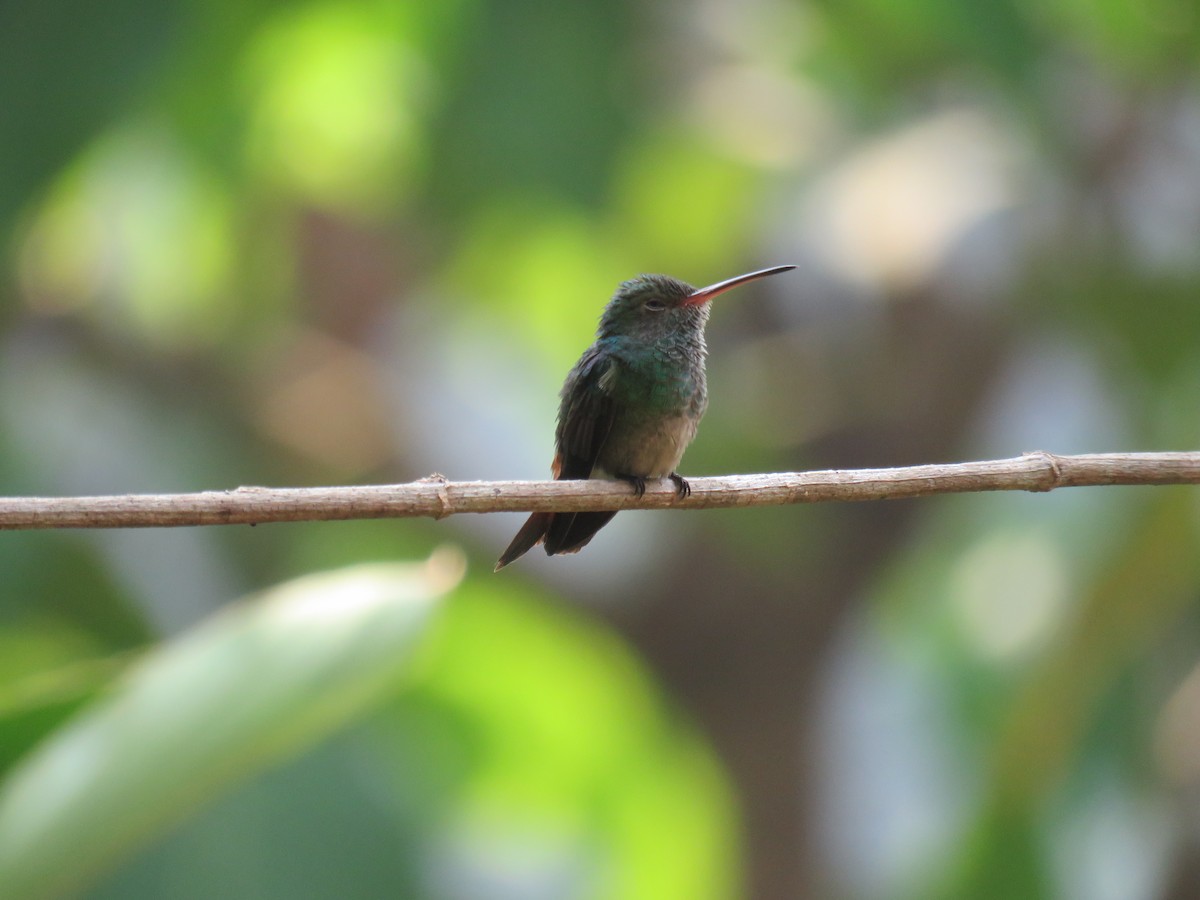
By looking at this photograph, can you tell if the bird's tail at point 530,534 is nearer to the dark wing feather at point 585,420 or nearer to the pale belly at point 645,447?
the dark wing feather at point 585,420

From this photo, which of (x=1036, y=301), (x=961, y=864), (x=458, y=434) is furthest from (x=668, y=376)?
→ (x=1036, y=301)

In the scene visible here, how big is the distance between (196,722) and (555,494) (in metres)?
0.74

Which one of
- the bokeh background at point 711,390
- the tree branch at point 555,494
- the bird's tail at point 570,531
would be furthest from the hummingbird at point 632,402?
the bokeh background at point 711,390

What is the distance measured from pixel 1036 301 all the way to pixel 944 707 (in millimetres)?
2073

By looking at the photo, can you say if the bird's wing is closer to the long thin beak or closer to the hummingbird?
the hummingbird

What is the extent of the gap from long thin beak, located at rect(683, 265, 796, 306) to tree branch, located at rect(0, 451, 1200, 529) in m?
0.79

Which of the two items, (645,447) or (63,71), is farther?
(63,71)

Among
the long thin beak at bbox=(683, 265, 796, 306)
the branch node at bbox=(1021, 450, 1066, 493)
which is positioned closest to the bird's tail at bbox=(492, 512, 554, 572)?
A: the long thin beak at bbox=(683, 265, 796, 306)

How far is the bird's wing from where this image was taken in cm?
316

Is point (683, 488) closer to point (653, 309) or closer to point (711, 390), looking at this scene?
point (653, 309)

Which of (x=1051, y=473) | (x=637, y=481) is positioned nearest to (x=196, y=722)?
(x=637, y=481)

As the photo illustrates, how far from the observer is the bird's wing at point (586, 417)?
10.4 ft

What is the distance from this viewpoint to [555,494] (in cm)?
216

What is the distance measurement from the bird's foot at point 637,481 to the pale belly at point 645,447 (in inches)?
0.6
